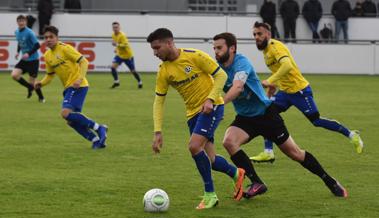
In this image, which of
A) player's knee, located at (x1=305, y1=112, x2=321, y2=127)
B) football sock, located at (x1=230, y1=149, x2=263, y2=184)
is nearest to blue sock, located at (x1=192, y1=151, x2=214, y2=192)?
football sock, located at (x1=230, y1=149, x2=263, y2=184)

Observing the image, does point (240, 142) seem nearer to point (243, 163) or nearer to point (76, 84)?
point (243, 163)

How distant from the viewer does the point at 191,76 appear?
33.8 ft

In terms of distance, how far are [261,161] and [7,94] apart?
1566 cm

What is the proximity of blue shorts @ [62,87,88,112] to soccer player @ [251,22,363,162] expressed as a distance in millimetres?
3416

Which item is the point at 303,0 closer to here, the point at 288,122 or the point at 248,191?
the point at 288,122

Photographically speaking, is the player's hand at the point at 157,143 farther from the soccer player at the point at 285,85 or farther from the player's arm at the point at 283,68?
the player's arm at the point at 283,68

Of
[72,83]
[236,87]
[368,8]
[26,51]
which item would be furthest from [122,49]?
[236,87]

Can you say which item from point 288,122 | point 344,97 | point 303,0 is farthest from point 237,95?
point 303,0

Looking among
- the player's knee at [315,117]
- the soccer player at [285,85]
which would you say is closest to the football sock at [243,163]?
the soccer player at [285,85]

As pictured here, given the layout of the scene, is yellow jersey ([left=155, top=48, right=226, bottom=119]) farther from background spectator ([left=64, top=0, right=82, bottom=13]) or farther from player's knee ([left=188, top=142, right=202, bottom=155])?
background spectator ([left=64, top=0, right=82, bottom=13])

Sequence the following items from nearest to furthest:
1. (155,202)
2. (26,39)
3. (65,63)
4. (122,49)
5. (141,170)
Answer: (155,202) → (141,170) → (65,63) → (26,39) → (122,49)

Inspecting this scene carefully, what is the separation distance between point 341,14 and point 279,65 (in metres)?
27.9

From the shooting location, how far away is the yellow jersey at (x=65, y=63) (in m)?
15.9

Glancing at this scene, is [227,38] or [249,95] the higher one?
[227,38]
